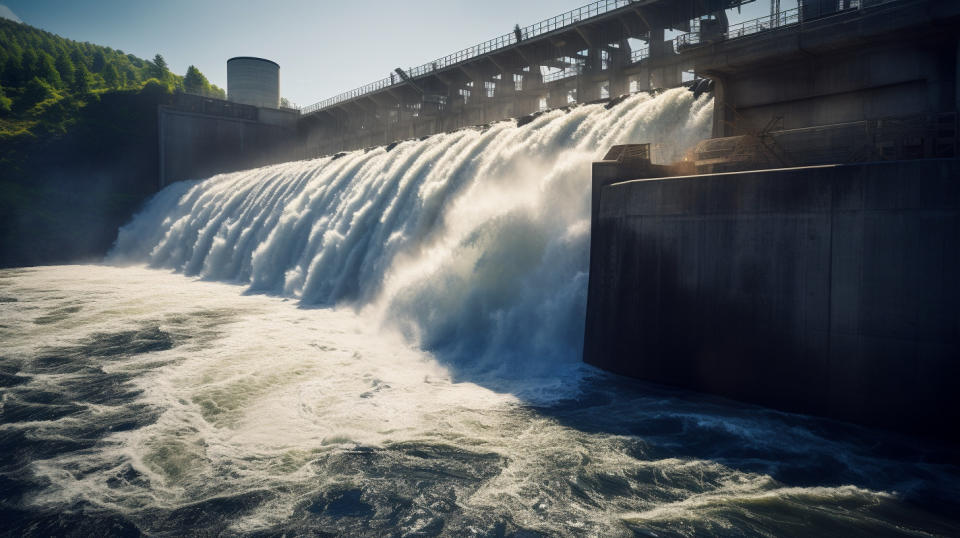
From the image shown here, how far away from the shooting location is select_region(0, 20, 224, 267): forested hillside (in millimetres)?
44281

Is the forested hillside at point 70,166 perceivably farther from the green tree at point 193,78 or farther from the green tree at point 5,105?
the green tree at point 193,78

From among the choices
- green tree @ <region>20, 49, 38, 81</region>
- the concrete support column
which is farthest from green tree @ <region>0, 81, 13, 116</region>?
the concrete support column

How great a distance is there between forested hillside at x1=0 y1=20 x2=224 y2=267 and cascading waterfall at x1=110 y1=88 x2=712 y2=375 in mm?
25423

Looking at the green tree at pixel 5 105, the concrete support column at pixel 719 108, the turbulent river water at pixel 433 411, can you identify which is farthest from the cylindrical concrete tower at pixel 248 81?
the concrete support column at pixel 719 108

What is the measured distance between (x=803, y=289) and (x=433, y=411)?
682 cm

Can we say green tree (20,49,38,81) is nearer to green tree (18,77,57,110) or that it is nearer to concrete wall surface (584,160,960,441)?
green tree (18,77,57,110)

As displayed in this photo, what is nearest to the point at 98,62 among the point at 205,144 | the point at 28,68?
the point at 28,68

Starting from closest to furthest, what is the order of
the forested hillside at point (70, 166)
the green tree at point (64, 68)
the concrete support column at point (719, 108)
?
the concrete support column at point (719, 108) < the forested hillside at point (70, 166) < the green tree at point (64, 68)

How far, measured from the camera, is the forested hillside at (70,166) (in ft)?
145

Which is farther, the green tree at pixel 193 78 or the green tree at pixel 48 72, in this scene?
A: the green tree at pixel 193 78

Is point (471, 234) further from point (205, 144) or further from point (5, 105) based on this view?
point (5, 105)

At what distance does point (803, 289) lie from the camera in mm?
9273

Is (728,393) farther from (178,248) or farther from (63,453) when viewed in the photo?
(178,248)

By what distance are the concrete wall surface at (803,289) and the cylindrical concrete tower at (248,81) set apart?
204 ft
